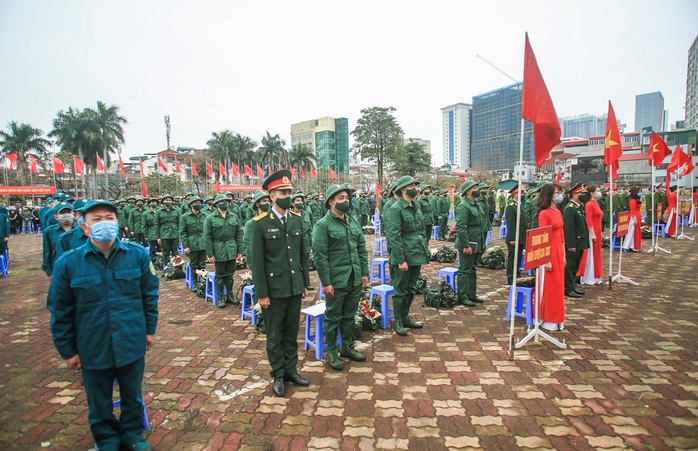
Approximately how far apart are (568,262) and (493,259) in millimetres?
2738

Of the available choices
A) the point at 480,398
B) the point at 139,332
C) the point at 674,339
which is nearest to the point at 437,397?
the point at 480,398

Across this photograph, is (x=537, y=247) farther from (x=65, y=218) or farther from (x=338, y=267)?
(x=65, y=218)

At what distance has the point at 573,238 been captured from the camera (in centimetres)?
698

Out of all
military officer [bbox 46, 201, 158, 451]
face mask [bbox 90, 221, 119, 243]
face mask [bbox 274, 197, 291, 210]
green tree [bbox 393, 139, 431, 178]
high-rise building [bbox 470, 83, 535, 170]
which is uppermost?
high-rise building [bbox 470, 83, 535, 170]

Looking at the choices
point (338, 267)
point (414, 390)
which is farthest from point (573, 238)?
point (338, 267)

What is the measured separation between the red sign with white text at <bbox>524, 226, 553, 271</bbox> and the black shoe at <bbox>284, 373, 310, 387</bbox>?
116 inches

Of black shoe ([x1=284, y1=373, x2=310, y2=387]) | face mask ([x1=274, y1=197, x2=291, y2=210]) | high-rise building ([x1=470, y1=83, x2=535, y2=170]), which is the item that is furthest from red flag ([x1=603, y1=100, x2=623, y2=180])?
high-rise building ([x1=470, y1=83, x2=535, y2=170])

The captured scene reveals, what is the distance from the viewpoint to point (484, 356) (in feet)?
15.3

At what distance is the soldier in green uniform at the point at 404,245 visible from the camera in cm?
534

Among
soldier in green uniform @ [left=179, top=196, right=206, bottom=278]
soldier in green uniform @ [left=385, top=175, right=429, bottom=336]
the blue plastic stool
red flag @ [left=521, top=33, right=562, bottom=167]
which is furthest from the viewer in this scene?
the blue plastic stool

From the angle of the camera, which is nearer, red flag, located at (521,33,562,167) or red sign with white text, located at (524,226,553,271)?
red flag, located at (521,33,562,167)

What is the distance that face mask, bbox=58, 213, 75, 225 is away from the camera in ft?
18.6

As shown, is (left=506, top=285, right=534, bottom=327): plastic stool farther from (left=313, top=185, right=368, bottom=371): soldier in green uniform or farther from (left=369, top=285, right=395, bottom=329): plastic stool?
(left=313, top=185, right=368, bottom=371): soldier in green uniform

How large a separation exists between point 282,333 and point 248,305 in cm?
275
